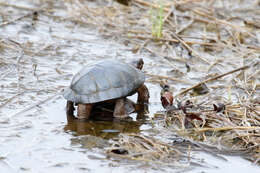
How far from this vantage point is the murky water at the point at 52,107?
382cm

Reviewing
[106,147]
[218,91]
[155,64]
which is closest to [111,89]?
[106,147]

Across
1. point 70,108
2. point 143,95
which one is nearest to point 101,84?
point 70,108

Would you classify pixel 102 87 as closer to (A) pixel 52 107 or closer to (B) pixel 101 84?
(B) pixel 101 84

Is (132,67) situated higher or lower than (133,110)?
higher

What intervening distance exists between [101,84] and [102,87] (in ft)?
0.10

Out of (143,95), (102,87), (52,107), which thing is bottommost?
(52,107)

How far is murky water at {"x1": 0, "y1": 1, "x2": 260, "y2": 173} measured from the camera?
150 inches

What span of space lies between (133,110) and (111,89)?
21.3 inches

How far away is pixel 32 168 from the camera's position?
3666 millimetres

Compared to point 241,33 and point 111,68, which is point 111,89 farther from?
point 241,33

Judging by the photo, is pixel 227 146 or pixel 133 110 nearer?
pixel 227 146

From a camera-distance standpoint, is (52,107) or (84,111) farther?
(52,107)

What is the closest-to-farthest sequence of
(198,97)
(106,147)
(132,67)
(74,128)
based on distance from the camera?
(106,147)
(74,128)
(132,67)
(198,97)

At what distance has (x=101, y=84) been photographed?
4730mm
